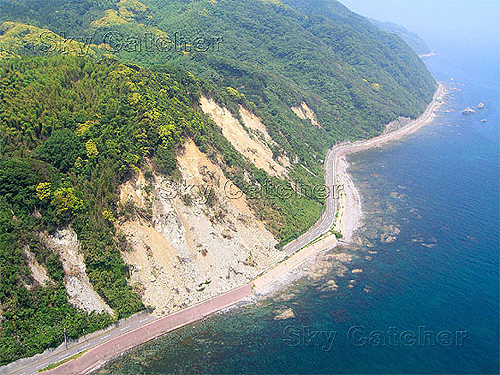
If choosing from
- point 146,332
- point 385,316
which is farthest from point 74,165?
point 385,316

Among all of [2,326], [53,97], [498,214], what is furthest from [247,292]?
[498,214]

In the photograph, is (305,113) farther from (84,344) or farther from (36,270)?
(84,344)

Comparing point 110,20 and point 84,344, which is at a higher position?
point 110,20

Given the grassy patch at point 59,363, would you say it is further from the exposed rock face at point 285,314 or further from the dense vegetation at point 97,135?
the exposed rock face at point 285,314

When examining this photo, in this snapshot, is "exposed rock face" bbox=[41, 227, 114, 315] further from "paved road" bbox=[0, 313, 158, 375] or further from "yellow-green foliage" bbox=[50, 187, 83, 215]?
"yellow-green foliage" bbox=[50, 187, 83, 215]

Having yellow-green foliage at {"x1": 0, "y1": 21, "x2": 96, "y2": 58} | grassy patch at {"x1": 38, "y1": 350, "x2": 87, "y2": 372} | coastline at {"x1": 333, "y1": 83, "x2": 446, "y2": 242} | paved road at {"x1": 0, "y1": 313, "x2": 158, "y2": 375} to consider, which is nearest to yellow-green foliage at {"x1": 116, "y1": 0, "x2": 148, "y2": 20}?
yellow-green foliage at {"x1": 0, "y1": 21, "x2": 96, "y2": 58}

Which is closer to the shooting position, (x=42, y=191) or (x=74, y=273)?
(x=42, y=191)
